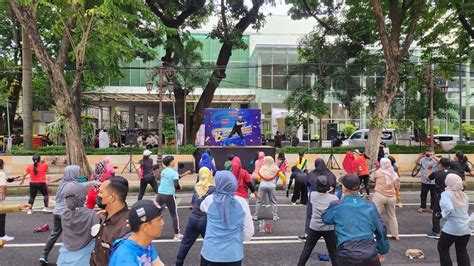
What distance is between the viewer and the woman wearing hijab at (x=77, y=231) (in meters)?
4.45

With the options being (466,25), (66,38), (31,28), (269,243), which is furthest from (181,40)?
(269,243)

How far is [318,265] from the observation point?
6.77 m

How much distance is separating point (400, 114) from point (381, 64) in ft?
12.3

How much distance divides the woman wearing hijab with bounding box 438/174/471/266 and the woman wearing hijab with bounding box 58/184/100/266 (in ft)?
14.9

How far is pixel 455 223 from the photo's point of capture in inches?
228

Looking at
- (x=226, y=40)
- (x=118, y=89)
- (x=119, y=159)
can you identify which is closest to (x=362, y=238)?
(x=119, y=159)

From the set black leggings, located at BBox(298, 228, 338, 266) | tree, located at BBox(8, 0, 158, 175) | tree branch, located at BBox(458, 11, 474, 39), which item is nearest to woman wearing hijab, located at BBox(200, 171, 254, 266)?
black leggings, located at BBox(298, 228, 338, 266)

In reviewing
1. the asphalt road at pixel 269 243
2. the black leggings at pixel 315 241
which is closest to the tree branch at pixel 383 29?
the asphalt road at pixel 269 243

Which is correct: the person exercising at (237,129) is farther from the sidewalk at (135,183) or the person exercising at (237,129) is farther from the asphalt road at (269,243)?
the asphalt road at (269,243)

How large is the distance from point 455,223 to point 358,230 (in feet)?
7.04

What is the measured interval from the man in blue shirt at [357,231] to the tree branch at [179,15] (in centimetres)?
2001

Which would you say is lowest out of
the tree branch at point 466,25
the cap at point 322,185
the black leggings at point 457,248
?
the black leggings at point 457,248

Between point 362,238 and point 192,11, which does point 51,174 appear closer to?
point 192,11

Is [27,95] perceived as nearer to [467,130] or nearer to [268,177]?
[268,177]
